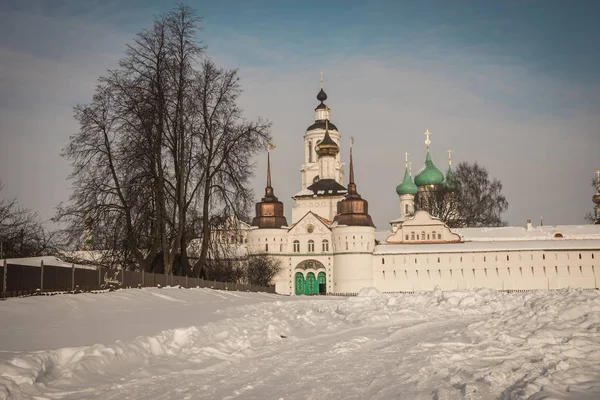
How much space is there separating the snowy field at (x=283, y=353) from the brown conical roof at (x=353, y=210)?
48414 mm

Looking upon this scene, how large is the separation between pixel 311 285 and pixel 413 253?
8.82 metres

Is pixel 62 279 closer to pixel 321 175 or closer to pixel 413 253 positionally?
pixel 413 253

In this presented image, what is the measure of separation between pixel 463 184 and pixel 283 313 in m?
58.8

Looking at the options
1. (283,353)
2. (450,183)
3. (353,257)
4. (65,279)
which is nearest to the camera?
(283,353)

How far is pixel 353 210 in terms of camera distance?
2638 inches

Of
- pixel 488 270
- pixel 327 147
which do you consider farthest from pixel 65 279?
pixel 327 147

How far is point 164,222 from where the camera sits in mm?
26672

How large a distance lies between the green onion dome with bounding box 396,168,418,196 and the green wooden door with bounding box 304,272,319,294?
2506 cm

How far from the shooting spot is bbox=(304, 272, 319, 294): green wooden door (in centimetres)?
6700

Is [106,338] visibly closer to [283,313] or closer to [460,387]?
[460,387]

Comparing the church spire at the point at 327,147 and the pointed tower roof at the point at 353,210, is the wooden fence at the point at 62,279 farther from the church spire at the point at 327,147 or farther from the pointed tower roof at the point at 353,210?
the church spire at the point at 327,147

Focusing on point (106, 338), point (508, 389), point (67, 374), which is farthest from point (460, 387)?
point (106, 338)

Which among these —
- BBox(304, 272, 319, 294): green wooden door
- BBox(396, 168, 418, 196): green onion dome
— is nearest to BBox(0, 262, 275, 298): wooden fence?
BBox(304, 272, 319, 294): green wooden door

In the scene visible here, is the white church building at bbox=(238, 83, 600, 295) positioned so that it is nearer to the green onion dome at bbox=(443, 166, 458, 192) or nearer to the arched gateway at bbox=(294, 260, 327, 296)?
the arched gateway at bbox=(294, 260, 327, 296)
